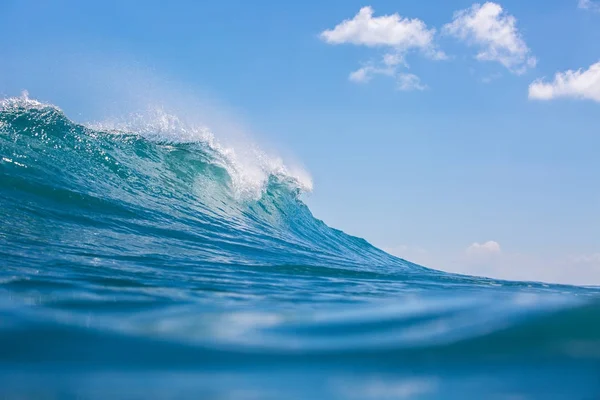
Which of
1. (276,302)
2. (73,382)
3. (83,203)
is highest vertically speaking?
(83,203)

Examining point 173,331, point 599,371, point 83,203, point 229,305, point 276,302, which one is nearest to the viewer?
point 599,371

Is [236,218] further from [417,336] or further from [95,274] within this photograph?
[417,336]

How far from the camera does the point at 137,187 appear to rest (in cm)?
1221

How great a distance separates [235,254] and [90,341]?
18.0ft

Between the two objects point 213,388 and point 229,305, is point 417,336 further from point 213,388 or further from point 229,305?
point 229,305

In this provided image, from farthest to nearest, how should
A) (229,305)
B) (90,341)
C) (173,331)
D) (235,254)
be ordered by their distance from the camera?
(235,254), (229,305), (173,331), (90,341)

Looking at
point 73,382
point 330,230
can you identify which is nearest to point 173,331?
point 73,382

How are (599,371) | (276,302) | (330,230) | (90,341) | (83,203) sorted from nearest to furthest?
(599,371) < (90,341) < (276,302) < (83,203) < (330,230)

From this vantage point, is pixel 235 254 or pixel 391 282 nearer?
pixel 391 282

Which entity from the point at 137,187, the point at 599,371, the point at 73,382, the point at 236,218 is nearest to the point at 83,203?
the point at 137,187

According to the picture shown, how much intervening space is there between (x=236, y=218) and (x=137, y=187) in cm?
229

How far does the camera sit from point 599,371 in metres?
2.23

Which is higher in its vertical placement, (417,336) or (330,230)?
(330,230)

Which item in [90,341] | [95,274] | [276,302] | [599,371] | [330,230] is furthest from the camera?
[330,230]
